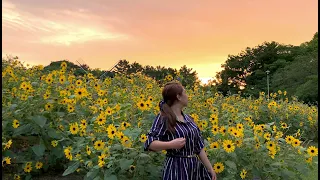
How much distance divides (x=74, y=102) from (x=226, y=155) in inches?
66.6

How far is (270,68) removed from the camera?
4600 centimetres

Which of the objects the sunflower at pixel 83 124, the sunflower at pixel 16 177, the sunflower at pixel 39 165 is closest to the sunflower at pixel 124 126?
the sunflower at pixel 83 124

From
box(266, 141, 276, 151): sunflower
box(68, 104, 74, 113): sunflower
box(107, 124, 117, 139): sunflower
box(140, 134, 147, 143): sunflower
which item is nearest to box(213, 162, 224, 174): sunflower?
box(266, 141, 276, 151): sunflower

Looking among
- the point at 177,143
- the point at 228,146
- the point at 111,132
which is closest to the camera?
the point at 177,143

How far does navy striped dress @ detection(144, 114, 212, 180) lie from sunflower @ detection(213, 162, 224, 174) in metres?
0.30

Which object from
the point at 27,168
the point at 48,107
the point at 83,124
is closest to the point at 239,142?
the point at 83,124

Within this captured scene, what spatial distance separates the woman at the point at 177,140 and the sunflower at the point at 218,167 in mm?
217

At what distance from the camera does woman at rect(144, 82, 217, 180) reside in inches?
119

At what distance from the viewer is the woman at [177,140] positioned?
301 cm

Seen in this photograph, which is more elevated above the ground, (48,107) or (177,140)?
(48,107)

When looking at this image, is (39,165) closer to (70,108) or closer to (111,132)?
(70,108)

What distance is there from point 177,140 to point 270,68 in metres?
44.8

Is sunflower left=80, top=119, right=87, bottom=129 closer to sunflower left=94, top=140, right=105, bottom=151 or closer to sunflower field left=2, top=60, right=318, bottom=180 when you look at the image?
sunflower field left=2, top=60, right=318, bottom=180

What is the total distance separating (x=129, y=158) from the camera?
337 centimetres
